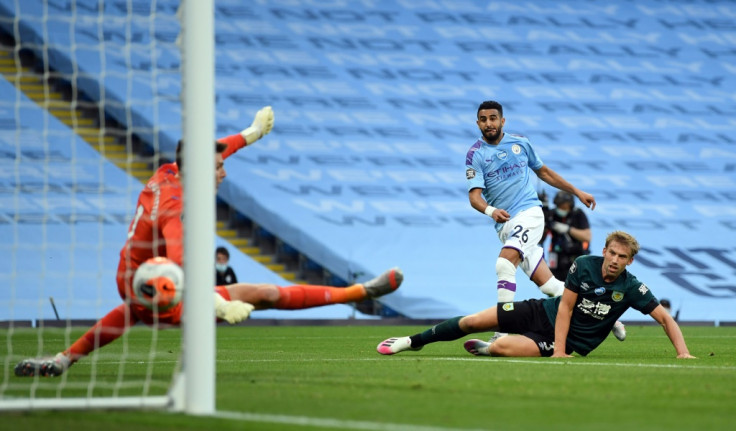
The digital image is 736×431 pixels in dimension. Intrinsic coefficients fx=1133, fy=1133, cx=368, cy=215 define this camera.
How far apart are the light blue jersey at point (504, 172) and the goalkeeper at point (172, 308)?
3.55 meters

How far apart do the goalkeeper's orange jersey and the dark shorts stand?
2.83 metres

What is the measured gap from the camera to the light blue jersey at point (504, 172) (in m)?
10.3

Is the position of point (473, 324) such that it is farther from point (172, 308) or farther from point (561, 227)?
point (561, 227)

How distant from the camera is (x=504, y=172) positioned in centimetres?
1030

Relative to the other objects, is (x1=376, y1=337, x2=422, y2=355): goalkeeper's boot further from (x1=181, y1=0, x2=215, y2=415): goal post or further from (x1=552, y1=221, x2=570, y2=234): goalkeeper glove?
(x1=552, y1=221, x2=570, y2=234): goalkeeper glove

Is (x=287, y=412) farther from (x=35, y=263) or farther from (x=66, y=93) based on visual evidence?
(x=66, y=93)

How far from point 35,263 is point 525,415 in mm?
16863

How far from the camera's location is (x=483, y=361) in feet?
26.9

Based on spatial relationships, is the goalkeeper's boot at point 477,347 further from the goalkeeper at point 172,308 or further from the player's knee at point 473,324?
the goalkeeper at point 172,308

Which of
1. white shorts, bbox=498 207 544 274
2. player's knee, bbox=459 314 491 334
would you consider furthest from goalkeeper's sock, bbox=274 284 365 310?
white shorts, bbox=498 207 544 274

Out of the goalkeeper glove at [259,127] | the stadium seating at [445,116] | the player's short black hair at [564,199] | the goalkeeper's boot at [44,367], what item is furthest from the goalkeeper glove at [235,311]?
the stadium seating at [445,116]

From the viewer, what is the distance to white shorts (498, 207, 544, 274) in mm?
10148

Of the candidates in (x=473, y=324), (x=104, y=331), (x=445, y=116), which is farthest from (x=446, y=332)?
(x=445, y=116)

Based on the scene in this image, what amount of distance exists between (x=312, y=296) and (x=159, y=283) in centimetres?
114
